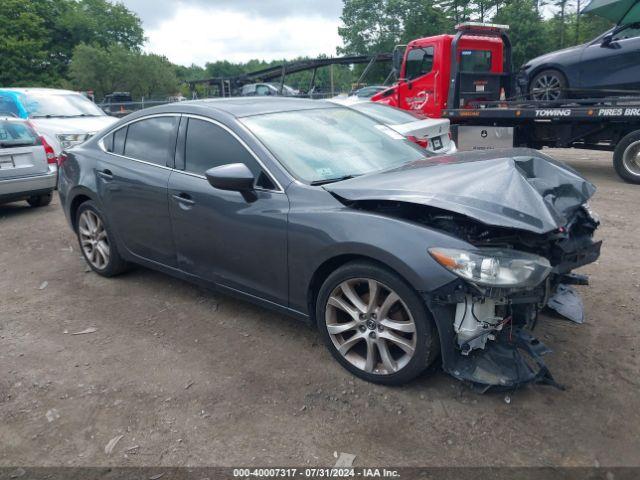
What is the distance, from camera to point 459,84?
34.8 ft

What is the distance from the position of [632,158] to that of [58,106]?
10768 mm

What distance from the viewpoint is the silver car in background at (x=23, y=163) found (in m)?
7.43

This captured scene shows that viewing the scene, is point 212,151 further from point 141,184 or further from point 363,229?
point 363,229

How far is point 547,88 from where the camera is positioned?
10.8m

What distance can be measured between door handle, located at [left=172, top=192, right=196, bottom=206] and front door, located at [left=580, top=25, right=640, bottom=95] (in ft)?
29.6

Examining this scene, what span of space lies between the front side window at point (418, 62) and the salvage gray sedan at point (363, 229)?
7137 mm

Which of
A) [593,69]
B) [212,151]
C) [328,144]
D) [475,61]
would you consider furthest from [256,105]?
[593,69]

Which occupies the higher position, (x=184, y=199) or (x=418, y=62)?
(x=418, y=62)

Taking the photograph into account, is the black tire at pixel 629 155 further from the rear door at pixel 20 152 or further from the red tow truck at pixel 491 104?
the rear door at pixel 20 152

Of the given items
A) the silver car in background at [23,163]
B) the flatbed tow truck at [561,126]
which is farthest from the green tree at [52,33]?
the flatbed tow truck at [561,126]

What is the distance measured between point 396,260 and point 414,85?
362 inches

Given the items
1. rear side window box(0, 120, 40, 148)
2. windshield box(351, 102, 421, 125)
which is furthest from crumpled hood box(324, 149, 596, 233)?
rear side window box(0, 120, 40, 148)

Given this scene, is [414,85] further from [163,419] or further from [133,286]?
[163,419]

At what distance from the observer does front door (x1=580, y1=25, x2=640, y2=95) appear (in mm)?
9469
